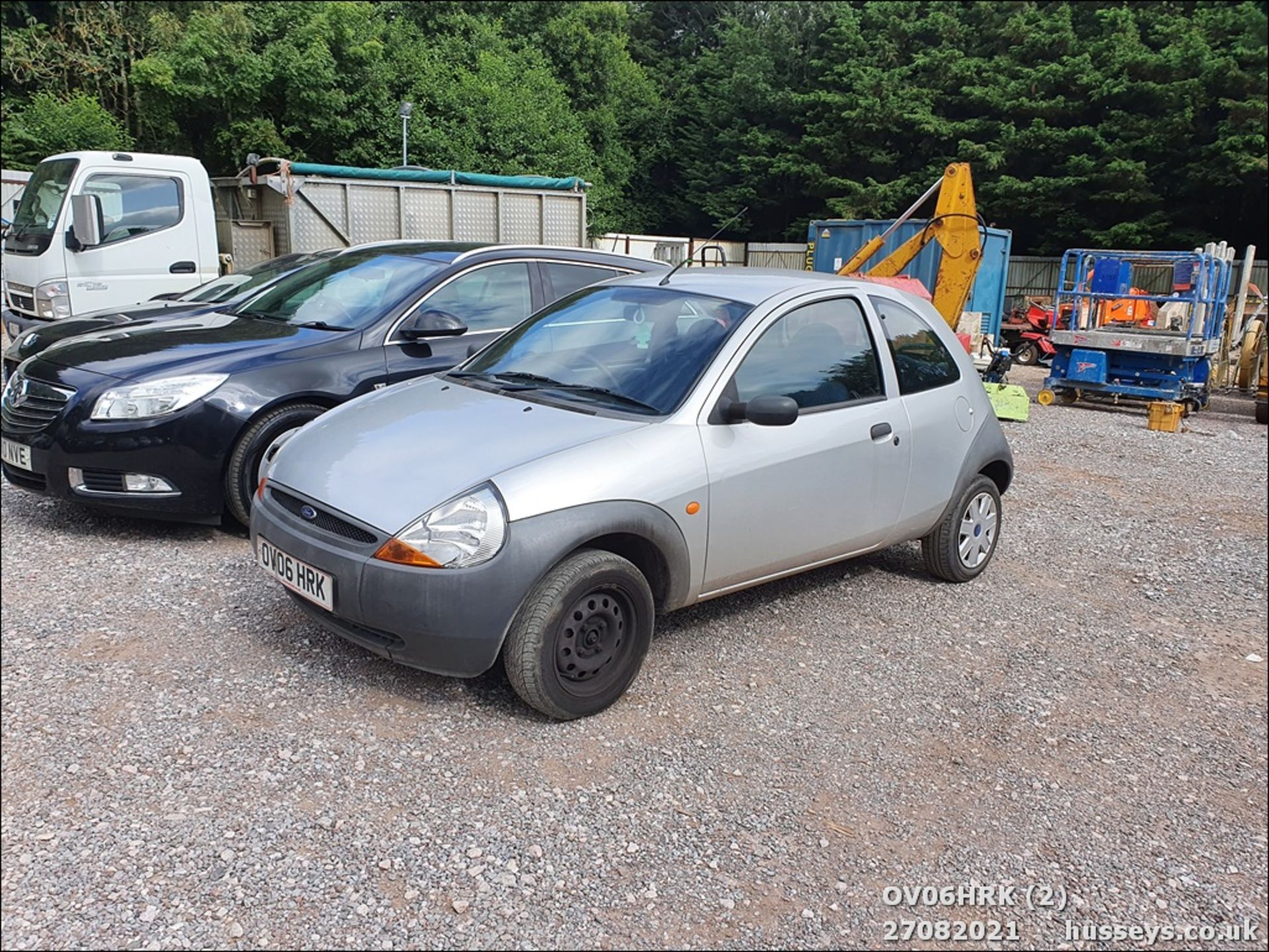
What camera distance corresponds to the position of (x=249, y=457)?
529 centimetres

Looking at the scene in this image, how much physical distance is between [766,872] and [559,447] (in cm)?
164

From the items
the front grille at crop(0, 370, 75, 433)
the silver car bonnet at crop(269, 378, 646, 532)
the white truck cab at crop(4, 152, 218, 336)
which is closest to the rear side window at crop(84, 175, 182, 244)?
the white truck cab at crop(4, 152, 218, 336)

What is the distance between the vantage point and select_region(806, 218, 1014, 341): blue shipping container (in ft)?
60.3

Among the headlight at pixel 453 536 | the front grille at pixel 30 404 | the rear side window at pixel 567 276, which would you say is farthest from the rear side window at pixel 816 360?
the front grille at pixel 30 404

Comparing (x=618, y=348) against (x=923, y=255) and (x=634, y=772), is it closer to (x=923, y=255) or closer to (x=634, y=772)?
(x=634, y=772)

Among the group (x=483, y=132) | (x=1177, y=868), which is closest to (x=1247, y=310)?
(x=483, y=132)

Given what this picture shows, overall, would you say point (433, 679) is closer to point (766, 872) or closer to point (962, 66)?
Result: point (766, 872)

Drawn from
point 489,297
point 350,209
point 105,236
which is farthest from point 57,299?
point 489,297

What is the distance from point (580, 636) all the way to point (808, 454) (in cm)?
136

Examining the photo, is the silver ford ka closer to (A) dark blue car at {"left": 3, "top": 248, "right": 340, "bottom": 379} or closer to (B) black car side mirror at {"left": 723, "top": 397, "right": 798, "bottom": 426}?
(B) black car side mirror at {"left": 723, "top": 397, "right": 798, "bottom": 426}

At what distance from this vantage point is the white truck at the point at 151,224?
32.4 feet

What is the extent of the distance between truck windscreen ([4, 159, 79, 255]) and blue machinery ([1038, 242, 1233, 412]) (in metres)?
12.7

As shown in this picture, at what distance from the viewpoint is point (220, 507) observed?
17.5 ft

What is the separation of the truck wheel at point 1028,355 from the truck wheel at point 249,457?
720 inches
